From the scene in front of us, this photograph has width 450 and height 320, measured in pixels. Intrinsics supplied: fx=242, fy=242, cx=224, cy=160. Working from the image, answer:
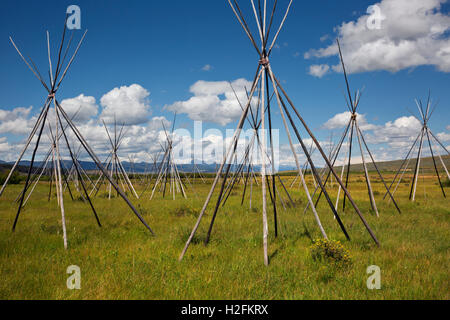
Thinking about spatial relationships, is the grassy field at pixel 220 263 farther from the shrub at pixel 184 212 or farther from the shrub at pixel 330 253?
the shrub at pixel 184 212

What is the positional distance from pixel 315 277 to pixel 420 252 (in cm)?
313

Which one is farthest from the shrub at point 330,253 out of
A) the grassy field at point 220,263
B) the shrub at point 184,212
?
the shrub at point 184,212

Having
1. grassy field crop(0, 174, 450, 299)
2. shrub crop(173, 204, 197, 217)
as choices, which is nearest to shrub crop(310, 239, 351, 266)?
grassy field crop(0, 174, 450, 299)

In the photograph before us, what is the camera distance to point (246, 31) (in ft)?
21.7

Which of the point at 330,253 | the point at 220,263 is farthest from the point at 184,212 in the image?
the point at 330,253

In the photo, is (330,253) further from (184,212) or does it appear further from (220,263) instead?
(184,212)

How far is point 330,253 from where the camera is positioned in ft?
17.1

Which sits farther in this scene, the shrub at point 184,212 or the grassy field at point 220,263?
the shrub at point 184,212

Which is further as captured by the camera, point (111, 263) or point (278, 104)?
point (278, 104)

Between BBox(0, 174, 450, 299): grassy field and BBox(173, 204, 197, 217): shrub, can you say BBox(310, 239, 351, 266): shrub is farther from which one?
BBox(173, 204, 197, 217): shrub

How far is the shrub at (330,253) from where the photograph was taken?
16.5 feet
